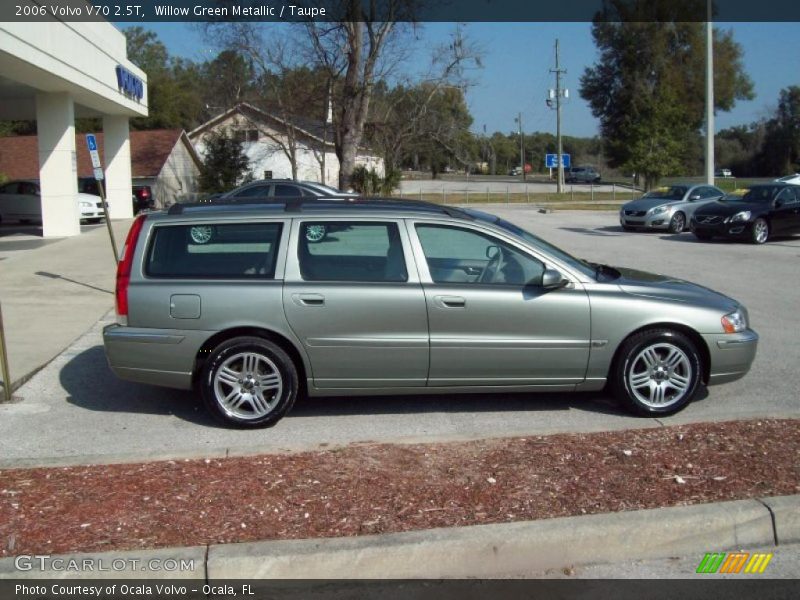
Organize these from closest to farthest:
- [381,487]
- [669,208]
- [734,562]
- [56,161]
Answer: [734,562] < [381,487] < [56,161] < [669,208]

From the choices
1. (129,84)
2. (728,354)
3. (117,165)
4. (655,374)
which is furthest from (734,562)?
(117,165)

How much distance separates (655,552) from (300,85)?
45.0 m

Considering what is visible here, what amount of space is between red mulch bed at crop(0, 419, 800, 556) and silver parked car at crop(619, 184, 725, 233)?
1879 cm

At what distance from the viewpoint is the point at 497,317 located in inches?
237

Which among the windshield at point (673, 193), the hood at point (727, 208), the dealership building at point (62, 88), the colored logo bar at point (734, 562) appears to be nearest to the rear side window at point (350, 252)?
the colored logo bar at point (734, 562)

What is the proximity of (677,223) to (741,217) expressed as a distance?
3629 mm

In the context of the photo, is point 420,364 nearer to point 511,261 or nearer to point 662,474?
point 511,261

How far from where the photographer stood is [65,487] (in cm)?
486

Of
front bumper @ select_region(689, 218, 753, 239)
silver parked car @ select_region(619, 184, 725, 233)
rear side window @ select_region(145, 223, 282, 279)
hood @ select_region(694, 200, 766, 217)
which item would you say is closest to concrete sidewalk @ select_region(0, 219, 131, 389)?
rear side window @ select_region(145, 223, 282, 279)

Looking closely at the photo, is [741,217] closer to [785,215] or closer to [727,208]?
[727,208]

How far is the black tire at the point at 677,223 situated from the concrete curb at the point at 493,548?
20006 mm

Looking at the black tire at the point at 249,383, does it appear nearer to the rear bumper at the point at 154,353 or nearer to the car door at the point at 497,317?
the rear bumper at the point at 154,353

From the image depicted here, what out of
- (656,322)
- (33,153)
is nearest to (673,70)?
(33,153)

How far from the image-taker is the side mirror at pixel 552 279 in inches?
235
